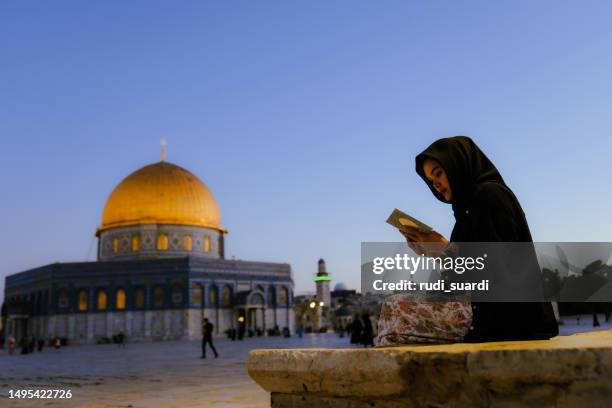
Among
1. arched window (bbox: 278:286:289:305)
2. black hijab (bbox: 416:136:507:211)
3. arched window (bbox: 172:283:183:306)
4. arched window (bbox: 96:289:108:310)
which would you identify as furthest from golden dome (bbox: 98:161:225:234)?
black hijab (bbox: 416:136:507:211)

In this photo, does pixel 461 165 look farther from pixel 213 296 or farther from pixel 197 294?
pixel 213 296

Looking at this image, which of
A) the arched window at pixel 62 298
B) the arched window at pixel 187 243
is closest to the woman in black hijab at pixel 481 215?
the arched window at pixel 62 298

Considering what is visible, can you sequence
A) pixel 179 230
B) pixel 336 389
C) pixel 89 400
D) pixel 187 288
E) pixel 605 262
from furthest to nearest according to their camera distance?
pixel 179 230 < pixel 187 288 < pixel 605 262 < pixel 89 400 < pixel 336 389

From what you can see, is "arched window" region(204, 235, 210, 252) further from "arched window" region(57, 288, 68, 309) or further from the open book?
the open book

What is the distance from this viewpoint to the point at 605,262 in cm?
4056

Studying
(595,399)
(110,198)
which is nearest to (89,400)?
(595,399)

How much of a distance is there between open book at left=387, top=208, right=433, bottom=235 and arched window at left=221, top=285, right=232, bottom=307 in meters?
44.8

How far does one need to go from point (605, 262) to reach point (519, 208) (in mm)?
41924

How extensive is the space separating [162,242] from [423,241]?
4641 centimetres

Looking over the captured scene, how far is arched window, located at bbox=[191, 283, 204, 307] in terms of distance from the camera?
45.4 metres

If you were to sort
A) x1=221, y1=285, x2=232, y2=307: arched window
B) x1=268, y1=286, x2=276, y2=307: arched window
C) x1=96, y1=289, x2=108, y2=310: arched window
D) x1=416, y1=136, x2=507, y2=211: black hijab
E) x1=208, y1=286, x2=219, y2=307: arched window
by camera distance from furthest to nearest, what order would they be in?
x1=268, y1=286, x2=276, y2=307: arched window, x1=221, y1=285, x2=232, y2=307: arched window, x1=208, y1=286, x2=219, y2=307: arched window, x1=96, y1=289, x2=108, y2=310: arched window, x1=416, y1=136, x2=507, y2=211: black hijab

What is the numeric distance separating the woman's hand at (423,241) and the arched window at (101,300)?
147ft

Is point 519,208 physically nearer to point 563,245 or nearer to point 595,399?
point 595,399

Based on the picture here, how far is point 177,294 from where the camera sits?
45.1 meters
